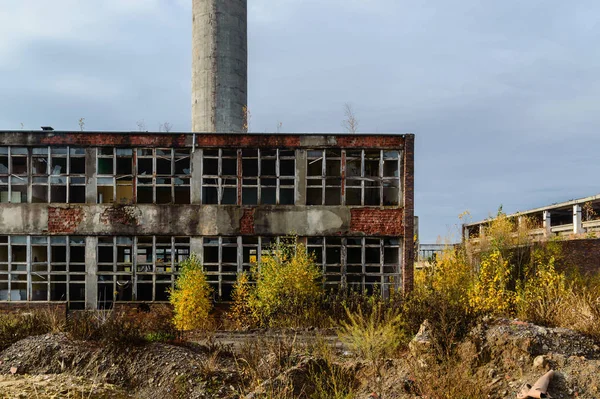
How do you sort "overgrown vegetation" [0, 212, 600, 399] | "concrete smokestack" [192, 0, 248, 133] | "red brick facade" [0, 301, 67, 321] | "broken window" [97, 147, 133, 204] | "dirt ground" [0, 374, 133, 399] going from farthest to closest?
"concrete smokestack" [192, 0, 248, 133]
"broken window" [97, 147, 133, 204]
"red brick facade" [0, 301, 67, 321]
"overgrown vegetation" [0, 212, 600, 399]
"dirt ground" [0, 374, 133, 399]

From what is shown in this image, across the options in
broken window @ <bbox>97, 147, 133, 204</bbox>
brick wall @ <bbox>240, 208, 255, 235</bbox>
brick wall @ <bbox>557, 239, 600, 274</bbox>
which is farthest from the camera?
broken window @ <bbox>97, 147, 133, 204</bbox>

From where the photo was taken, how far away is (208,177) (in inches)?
637

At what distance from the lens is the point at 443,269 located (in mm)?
A: 13352

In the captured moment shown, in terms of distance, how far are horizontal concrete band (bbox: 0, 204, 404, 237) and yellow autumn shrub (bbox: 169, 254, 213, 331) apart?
1888mm

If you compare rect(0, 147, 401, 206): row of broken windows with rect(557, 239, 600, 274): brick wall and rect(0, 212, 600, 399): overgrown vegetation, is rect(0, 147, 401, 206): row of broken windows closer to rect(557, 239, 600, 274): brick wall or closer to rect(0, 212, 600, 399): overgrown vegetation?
rect(0, 212, 600, 399): overgrown vegetation

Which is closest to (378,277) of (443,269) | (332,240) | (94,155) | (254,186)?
(332,240)

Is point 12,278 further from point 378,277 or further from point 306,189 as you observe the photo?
point 378,277

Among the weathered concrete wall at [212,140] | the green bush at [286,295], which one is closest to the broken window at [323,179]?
the weathered concrete wall at [212,140]

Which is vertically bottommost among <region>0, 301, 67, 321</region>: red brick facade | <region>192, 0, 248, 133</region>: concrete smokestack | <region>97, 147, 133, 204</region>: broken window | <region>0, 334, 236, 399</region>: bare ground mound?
<region>0, 301, 67, 321</region>: red brick facade

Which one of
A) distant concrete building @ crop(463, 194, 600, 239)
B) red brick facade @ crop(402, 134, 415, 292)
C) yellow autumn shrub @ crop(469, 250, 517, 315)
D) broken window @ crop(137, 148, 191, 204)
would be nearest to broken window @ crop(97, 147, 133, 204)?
broken window @ crop(137, 148, 191, 204)

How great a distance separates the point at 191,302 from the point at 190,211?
10.9ft

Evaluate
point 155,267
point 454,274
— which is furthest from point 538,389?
point 155,267

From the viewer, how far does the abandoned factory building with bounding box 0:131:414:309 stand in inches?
623

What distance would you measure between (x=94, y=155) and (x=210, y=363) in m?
11.9
